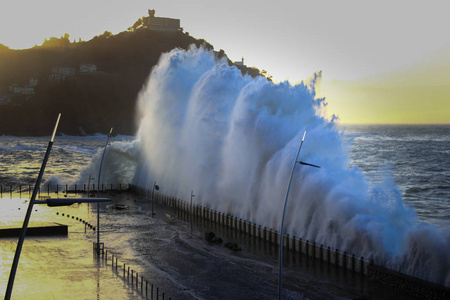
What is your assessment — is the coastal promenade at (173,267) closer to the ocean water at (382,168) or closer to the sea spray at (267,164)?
the sea spray at (267,164)

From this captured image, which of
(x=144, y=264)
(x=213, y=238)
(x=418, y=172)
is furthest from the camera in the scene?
(x=418, y=172)

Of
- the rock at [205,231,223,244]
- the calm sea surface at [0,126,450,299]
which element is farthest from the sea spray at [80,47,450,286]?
the rock at [205,231,223,244]

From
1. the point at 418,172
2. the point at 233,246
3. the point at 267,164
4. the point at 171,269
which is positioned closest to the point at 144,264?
the point at 171,269

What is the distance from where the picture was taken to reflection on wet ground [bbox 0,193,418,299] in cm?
2216

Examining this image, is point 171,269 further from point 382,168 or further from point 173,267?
point 382,168

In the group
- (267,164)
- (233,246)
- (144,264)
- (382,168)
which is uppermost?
(267,164)

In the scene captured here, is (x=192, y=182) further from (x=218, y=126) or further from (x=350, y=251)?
(x=350, y=251)

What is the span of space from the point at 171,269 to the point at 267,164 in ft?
48.6

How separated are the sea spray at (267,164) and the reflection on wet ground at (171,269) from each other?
9.57 feet

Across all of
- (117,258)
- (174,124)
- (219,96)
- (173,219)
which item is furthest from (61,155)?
(117,258)

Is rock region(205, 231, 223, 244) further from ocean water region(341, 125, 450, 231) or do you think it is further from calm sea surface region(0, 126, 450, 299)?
ocean water region(341, 125, 450, 231)

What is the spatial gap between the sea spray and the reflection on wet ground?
9.57 ft

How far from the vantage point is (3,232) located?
32.7 metres

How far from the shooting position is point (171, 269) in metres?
26.2
